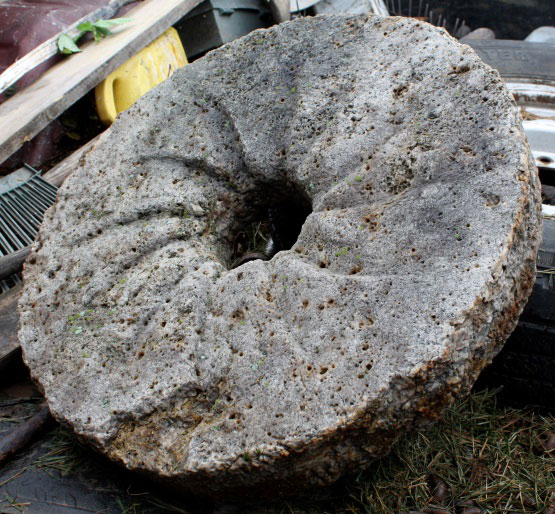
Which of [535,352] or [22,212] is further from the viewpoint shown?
[22,212]

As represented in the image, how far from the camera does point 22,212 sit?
3.02 metres

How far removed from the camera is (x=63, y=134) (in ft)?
11.1

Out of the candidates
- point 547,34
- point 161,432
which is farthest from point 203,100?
point 547,34

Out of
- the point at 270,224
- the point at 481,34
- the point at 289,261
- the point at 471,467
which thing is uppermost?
the point at 289,261

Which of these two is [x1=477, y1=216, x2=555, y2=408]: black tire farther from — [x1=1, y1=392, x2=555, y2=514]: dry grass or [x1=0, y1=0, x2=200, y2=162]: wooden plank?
[x1=0, y1=0, x2=200, y2=162]: wooden plank

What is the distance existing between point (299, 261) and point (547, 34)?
10.4 ft

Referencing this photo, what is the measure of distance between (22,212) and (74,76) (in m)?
0.69

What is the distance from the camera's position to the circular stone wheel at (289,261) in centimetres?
159

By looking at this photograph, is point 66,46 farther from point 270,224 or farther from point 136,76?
point 270,224

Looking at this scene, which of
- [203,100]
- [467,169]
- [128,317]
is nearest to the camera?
[467,169]

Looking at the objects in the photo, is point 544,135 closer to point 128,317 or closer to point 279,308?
point 279,308

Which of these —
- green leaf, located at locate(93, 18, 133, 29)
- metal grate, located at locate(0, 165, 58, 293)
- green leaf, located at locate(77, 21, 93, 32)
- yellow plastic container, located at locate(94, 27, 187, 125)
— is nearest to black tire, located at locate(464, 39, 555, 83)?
yellow plastic container, located at locate(94, 27, 187, 125)

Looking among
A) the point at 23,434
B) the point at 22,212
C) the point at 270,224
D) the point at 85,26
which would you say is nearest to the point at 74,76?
the point at 85,26

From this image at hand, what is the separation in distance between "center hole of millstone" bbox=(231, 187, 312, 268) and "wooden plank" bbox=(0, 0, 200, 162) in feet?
3.53
